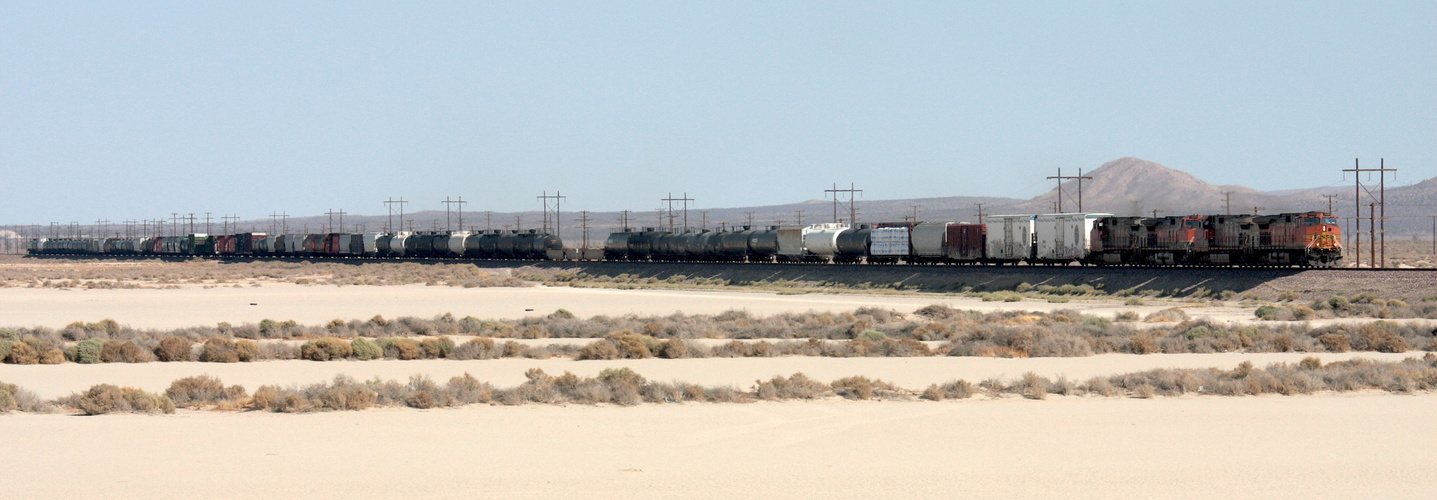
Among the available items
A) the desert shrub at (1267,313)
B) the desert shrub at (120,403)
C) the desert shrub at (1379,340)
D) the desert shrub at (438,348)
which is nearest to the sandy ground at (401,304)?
the desert shrub at (1267,313)

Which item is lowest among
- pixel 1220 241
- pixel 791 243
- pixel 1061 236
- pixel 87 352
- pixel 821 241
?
pixel 87 352

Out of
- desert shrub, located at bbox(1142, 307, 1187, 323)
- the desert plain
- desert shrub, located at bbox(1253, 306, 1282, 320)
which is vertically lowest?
desert shrub, located at bbox(1142, 307, 1187, 323)

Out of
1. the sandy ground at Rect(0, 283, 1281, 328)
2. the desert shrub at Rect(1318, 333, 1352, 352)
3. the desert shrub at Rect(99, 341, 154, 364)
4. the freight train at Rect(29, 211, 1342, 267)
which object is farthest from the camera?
the freight train at Rect(29, 211, 1342, 267)

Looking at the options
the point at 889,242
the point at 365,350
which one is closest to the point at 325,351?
the point at 365,350

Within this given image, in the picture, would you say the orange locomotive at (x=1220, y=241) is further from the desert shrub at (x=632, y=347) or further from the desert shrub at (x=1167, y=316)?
the desert shrub at (x=632, y=347)

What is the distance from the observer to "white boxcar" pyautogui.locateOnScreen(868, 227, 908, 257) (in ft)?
211

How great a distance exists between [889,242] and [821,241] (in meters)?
6.03

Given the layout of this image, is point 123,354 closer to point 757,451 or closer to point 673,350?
point 673,350

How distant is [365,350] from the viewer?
81.4 feet

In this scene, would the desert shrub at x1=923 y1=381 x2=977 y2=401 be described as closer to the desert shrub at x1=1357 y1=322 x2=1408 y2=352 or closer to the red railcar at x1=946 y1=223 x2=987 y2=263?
the desert shrub at x1=1357 y1=322 x2=1408 y2=352

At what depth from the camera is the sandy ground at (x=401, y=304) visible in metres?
40.2

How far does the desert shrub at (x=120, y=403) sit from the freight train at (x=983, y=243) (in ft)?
136

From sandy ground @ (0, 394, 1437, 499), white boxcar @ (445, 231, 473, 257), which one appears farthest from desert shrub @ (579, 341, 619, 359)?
white boxcar @ (445, 231, 473, 257)

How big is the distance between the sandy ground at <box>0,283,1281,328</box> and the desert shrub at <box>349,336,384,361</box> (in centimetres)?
1355
